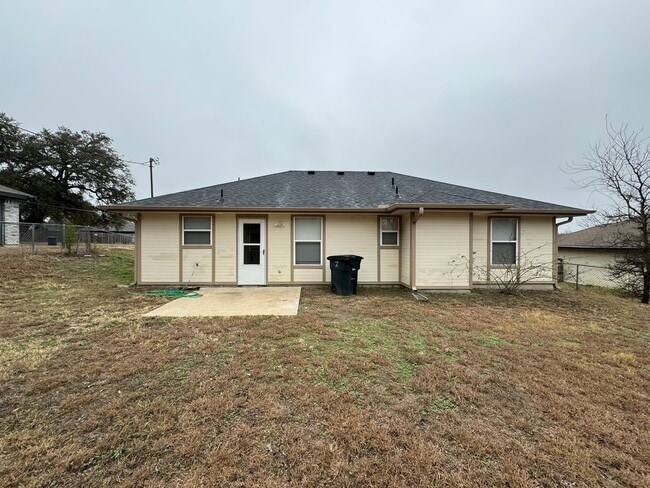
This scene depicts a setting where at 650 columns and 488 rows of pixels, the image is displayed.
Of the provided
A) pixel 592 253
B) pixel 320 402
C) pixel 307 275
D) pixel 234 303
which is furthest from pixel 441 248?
pixel 592 253

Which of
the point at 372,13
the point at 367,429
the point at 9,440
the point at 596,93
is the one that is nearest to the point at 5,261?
the point at 9,440

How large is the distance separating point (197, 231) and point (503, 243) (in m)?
9.23

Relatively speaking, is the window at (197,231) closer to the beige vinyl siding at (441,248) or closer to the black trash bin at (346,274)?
the black trash bin at (346,274)

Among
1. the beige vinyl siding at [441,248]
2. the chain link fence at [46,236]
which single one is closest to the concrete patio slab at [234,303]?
the beige vinyl siding at [441,248]

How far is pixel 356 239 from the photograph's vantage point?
879cm

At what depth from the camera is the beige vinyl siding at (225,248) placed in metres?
8.63

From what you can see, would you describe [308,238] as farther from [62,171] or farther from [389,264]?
[62,171]

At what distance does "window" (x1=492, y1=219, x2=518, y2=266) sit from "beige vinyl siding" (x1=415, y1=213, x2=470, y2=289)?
1.39 metres

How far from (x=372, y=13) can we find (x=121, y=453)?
1705cm

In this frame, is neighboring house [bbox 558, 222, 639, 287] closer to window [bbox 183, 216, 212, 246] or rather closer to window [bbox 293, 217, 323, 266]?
window [bbox 293, 217, 323, 266]

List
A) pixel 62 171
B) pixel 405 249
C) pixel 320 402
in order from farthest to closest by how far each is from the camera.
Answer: pixel 62 171 < pixel 405 249 < pixel 320 402

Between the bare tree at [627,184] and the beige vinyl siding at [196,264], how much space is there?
12.7 meters

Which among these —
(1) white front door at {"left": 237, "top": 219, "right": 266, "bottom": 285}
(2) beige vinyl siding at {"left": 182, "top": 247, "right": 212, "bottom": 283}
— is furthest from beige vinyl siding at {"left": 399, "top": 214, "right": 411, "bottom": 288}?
(2) beige vinyl siding at {"left": 182, "top": 247, "right": 212, "bottom": 283}

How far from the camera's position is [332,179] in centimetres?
1170
